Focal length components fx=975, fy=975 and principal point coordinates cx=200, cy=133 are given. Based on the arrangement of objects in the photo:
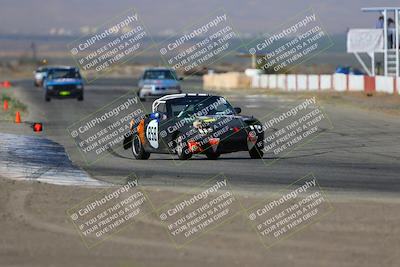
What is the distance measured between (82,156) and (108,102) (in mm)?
26125

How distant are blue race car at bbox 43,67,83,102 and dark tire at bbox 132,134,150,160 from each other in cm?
2787

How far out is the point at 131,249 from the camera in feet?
30.6

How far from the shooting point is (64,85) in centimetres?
4662

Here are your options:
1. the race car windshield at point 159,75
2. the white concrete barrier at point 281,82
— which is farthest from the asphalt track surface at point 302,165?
the white concrete barrier at point 281,82

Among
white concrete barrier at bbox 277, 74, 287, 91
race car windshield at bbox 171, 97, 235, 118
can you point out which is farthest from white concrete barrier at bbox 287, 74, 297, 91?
race car windshield at bbox 171, 97, 235, 118

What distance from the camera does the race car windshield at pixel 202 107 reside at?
707 inches

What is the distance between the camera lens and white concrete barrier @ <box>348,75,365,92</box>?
4662 cm

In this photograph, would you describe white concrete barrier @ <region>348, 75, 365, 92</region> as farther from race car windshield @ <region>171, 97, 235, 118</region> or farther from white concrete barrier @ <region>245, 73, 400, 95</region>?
race car windshield @ <region>171, 97, 235, 118</region>

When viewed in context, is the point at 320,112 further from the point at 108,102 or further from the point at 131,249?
the point at 131,249

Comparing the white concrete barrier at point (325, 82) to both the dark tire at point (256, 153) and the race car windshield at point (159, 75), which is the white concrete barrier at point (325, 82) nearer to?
the race car windshield at point (159, 75)

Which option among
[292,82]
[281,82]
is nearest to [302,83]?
[292,82]

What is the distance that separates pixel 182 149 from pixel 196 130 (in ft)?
1.67

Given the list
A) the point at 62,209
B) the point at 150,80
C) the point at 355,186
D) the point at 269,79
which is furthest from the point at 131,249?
the point at 269,79

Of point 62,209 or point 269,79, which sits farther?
point 269,79
